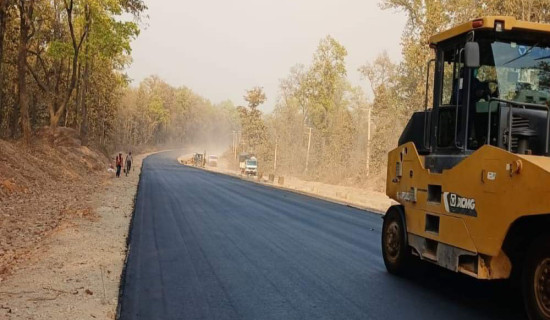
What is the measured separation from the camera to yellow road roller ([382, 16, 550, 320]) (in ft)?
16.4

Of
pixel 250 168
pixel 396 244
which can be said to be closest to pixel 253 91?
pixel 250 168

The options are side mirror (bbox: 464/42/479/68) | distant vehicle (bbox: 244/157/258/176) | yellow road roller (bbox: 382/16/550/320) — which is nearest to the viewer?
yellow road roller (bbox: 382/16/550/320)

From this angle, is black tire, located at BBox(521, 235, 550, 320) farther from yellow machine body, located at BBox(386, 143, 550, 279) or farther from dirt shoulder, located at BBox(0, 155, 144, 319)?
dirt shoulder, located at BBox(0, 155, 144, 319)

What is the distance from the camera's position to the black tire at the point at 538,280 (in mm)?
4832

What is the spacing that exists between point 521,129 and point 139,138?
120 meters

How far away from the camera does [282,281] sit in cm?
734

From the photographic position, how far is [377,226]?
14.5 m

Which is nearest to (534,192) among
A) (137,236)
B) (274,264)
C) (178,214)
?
(274,264)

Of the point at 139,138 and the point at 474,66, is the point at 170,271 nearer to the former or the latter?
the point at 474,66

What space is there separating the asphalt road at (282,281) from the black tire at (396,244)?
19 cm

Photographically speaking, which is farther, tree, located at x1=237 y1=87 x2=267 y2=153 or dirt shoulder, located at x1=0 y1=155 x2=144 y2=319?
tree, located at x1=237 y1=87 x2=267 y2=153

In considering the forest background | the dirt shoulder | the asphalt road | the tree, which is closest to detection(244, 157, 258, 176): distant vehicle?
the forest background

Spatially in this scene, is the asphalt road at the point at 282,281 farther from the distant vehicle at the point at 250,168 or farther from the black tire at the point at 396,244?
the distant vehicle at the point at 250,168

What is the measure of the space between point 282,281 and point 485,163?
337 cm
